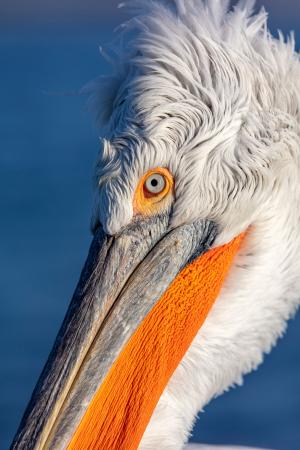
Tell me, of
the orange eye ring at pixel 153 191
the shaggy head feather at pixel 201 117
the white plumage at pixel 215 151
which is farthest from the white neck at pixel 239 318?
the orange eye ring at pixel 153 191

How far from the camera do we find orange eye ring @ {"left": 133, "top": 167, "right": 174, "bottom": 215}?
428 centimetres

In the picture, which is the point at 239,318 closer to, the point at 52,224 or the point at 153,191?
the point at 153,191

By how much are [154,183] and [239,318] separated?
2.33ft

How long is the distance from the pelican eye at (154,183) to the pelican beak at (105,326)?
115mm

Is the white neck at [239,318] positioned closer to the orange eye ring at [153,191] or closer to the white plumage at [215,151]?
the white plumage at [215,151]

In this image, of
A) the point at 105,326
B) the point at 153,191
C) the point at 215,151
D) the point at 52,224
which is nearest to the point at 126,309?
the point at 105,326

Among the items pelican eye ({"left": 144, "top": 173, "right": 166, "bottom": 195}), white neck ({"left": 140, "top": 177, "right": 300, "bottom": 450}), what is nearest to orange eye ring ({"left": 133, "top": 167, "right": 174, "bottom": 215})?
pelican eye ({"left": 144, "top": 173, "right": 166, "bottom": 195})

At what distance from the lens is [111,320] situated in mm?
4277

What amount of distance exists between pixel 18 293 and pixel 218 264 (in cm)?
663

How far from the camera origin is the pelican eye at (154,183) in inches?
169

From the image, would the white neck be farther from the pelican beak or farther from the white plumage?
the pelican beak

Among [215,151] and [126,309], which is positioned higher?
[215,151]

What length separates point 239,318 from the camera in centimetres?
465

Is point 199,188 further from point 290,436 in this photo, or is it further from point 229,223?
point 290,436
